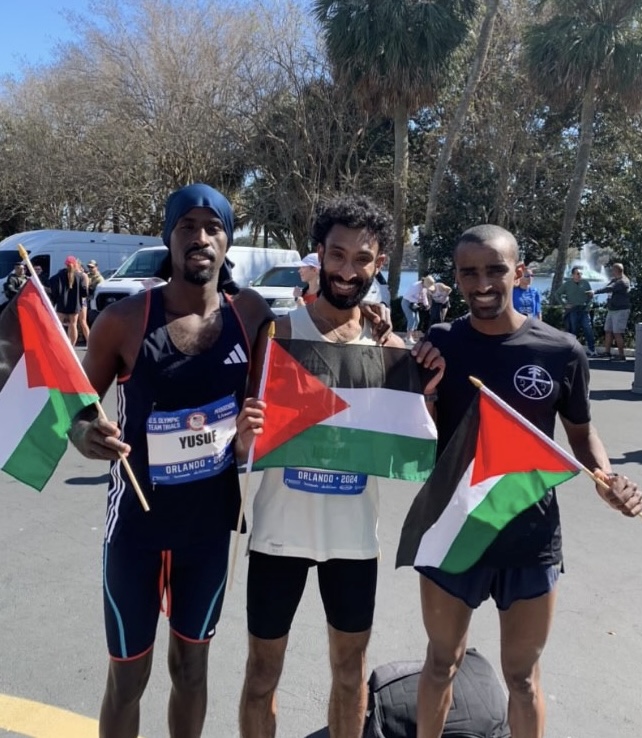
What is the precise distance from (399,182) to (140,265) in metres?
8.33

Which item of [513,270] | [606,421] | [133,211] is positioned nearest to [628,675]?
[513,270]

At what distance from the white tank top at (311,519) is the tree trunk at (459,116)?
62.0 feet

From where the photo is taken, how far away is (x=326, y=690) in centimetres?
342

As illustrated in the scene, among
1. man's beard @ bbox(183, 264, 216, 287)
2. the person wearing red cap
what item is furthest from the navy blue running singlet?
the person wearing red cap

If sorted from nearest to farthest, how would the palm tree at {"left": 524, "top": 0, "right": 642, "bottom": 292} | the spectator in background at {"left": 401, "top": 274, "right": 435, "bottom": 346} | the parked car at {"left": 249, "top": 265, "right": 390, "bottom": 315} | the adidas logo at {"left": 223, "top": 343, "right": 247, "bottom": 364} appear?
the adidas logo at {"left": 223, "top": 343, "right": 247, "bottom": 364} → the parked car at {"left": 249, "top": 265, "right": 390, "bottom": 315} → the spectator in background at {"left": 401, "top": 274, "right": 435, "bottom": 346} → the palm tree at {"left": 524, "top": 0, "right": 642, "bottom": 292}

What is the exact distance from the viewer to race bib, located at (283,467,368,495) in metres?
2.69

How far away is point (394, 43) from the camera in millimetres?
20484

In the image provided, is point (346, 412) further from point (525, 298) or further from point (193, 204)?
point (525, 298)

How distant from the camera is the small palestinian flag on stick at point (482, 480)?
2.61 meters

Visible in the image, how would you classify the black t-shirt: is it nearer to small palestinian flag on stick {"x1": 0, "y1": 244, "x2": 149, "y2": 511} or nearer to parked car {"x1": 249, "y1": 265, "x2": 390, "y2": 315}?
small palestinian flag on stick {"x1": 0, "y1": 244, "x2": 149, "y2": 511}

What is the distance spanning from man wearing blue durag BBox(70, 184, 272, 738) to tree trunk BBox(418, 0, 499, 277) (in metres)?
18.9

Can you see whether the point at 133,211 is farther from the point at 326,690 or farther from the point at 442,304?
the point at 326,690

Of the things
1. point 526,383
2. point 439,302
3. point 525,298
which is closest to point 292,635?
point 526,383

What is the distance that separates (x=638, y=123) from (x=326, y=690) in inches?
912
